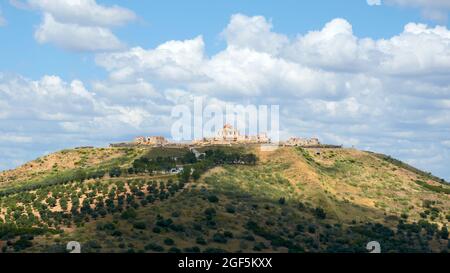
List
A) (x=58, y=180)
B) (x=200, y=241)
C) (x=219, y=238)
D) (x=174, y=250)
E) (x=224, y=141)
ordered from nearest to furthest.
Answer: (x=174, y=250), (x=200, y=241), (x=219, y=238), (x=58, y=180), (x=224, y=141)

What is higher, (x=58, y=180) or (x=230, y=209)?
(x=58, y=180)

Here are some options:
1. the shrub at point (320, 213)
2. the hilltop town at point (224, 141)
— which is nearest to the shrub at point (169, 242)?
the shrub at point (320, 213)

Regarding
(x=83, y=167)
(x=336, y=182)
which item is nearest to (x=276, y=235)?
(x=336, y=182)

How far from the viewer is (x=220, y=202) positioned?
4724 inches

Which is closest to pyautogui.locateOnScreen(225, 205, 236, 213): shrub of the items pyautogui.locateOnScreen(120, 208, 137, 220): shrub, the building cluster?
pyautogui.locateOnScreen(120, 208, 137, 220): shrub

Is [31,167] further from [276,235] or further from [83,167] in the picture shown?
[276,235]

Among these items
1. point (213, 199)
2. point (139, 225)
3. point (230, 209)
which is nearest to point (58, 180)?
point (213, 199)

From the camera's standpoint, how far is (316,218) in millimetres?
125062

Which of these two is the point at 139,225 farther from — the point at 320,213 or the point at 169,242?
the point at 320,213

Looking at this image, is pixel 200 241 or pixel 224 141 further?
pixel 224 141

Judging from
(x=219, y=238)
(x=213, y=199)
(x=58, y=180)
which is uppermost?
(x=58, y=180)

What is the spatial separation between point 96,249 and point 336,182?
78.4m

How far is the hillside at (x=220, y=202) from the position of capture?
98.4 meters
